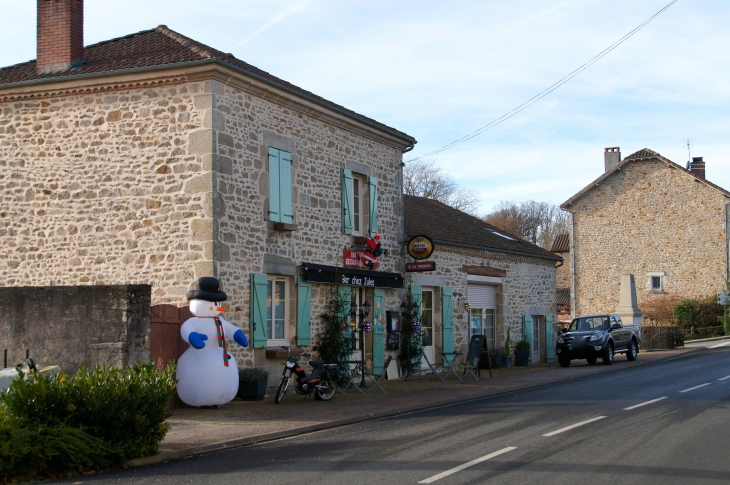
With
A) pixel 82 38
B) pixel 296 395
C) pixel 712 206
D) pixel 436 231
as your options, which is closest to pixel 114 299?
pixel 296 395

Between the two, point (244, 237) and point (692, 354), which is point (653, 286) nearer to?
point (692, 354)

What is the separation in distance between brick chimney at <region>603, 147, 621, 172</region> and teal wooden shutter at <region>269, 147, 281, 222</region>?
31.3m

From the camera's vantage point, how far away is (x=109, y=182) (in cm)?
1474

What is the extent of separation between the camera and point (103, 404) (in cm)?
835

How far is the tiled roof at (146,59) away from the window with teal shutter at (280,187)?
53.2 inches

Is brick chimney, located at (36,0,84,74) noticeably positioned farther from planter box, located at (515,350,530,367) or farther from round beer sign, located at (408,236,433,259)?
planter box, located at (515,350,530,367)

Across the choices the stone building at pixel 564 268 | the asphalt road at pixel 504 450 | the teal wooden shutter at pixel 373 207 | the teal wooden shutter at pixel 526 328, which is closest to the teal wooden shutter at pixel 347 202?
the teal wooden shutter at pixel 373 207

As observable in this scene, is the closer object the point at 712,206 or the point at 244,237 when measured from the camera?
the point at 244,237

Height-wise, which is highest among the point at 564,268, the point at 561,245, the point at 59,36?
the point at 59,36

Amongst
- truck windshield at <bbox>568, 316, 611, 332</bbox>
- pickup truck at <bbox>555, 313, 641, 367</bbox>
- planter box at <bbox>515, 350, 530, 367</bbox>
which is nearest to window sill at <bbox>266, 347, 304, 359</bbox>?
pickup truck at <bbox>555, 313, 641, 367</bbox>

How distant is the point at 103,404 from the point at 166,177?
22.0 ft

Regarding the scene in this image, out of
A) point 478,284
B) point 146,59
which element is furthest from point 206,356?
point 478,284

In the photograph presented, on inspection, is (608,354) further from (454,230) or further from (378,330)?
(378,330)

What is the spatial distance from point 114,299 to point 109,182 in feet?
12.5
